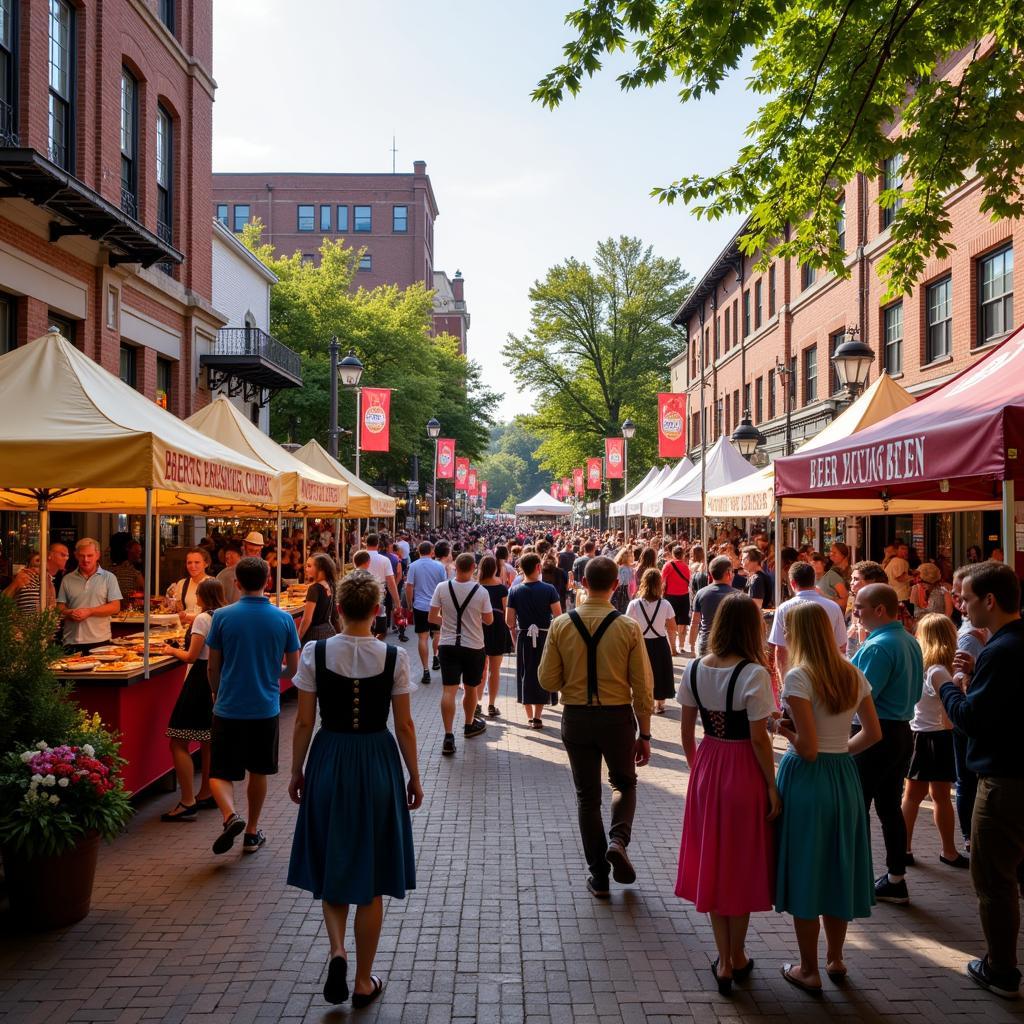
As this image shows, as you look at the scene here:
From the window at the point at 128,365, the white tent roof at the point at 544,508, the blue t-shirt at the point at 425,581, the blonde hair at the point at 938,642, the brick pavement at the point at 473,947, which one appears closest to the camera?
the brick pavement at the point at 473,947

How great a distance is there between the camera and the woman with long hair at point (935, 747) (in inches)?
240

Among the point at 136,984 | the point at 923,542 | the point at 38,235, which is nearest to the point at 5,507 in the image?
the point at 38,235

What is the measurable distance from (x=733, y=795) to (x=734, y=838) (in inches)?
7.9

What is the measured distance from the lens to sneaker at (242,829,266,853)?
21.3 feet

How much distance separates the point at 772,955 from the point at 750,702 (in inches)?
60.6

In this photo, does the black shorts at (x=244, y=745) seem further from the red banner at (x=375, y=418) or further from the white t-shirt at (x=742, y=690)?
the red banner at (x=375, y=418)

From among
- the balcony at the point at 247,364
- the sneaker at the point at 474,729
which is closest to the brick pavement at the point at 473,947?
the sneaker at the point at 474,729

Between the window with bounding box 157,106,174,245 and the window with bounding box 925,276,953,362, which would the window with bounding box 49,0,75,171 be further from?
the window with bounding box 925,276,953,362

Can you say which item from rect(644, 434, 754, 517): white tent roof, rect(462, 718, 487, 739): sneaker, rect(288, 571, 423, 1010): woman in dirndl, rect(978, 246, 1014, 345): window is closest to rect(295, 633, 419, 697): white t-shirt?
rect(288, 571, 423, 1010): woman in dirndl

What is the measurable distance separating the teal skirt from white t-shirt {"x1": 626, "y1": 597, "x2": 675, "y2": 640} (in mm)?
6014

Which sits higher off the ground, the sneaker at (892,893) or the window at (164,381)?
the window at (164,381)

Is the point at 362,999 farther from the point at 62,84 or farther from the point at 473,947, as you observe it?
the point at 62,84

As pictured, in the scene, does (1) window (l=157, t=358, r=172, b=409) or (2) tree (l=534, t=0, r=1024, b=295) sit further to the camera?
(1) window (l=157, t=358, r=172, b=409)

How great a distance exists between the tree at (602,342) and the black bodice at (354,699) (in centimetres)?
4696
